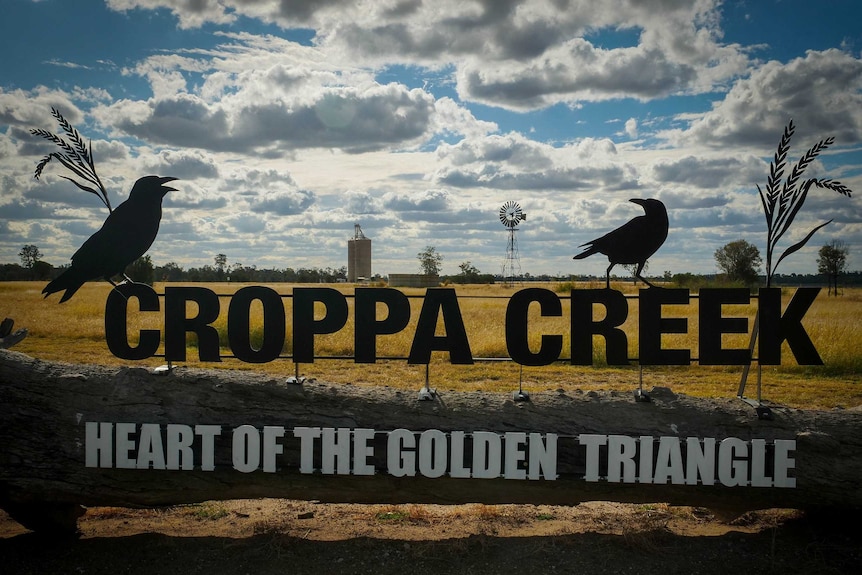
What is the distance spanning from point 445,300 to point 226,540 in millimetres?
3751

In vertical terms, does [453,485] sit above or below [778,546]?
above

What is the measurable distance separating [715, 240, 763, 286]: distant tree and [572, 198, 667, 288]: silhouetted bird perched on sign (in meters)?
21.7

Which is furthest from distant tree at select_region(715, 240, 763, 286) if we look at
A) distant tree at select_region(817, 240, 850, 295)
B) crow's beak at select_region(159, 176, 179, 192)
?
crow's beak at select_region(159, 176, 179, 192)

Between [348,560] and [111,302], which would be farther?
[111,302]

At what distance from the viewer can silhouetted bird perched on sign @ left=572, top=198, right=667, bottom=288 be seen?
7.35m

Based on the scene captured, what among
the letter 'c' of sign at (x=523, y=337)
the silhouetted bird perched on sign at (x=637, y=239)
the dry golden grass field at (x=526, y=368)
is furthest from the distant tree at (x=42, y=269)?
the silhouetted bird perched on sign at (x=637, y=239)

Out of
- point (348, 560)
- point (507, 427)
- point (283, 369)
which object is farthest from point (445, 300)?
point (283, 369)

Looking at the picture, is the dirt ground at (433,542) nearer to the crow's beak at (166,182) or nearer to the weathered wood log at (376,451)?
the weathered wood log at (376,451)

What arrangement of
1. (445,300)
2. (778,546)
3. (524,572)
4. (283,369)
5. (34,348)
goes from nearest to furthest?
(524,572), (778,546), (445,300), (283,369), (34,348)

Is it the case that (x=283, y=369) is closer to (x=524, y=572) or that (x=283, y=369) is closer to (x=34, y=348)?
(x=34, y=348)

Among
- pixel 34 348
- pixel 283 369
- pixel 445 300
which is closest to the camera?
pixel 445 300

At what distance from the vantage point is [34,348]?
17.7 m

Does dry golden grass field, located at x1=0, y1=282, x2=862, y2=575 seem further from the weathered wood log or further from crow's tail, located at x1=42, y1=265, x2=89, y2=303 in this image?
crow's tail, located at x1=42, y1=265, x2=89, y2=303

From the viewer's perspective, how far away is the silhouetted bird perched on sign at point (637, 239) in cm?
735
